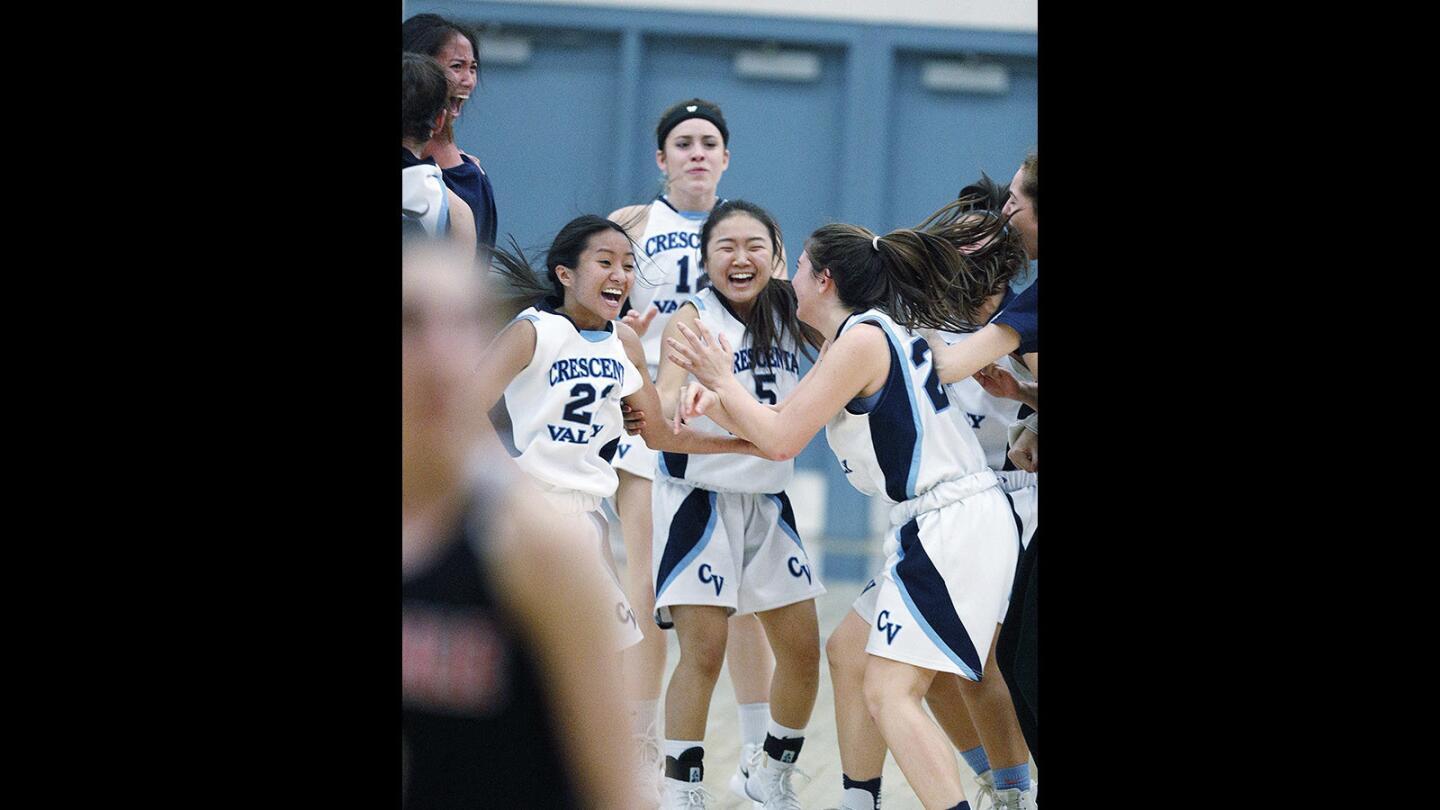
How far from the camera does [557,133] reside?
328 cm

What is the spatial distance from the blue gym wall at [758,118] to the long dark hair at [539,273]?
3cm

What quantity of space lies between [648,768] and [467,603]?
0.58 m

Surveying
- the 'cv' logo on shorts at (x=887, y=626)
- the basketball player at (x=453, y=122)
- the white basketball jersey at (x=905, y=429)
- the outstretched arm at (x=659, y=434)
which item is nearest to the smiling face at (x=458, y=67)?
the basketball player at (x=453, y=122)

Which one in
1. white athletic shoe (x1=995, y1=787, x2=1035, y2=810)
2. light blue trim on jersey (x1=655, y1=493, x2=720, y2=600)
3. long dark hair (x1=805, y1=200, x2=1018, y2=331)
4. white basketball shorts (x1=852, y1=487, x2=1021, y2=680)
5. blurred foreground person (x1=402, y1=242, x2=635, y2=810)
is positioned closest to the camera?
blurred foreground person (x1=402, y1=242, x2=635, y2=810)

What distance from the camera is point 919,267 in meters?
3.37

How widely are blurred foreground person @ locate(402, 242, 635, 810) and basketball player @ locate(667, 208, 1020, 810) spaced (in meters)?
0.47

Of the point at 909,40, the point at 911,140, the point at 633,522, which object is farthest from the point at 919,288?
the point at 633,522

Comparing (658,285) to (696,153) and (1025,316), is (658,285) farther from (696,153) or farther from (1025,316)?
(1025,316)

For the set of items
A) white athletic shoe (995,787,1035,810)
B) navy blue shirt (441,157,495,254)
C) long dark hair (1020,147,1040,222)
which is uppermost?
long dark hair (1020,147,1040,222)

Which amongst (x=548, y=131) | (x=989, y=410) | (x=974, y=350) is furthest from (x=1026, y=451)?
(x=548, y=131)

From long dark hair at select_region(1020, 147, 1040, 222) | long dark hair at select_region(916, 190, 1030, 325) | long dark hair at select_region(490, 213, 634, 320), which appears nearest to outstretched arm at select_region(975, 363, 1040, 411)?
long dark hair at select_region(916, 190, 1030, 325)

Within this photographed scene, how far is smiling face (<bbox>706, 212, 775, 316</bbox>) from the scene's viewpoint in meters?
3.39

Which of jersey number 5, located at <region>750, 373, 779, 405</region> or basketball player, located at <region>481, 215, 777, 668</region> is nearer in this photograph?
basketball player, located at <region>481, 215, 777, 668</region>

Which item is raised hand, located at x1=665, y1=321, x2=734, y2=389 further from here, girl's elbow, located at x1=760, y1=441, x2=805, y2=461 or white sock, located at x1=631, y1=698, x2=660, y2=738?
white sock, located at x1=631, y1=698, x2=660, y2=738
